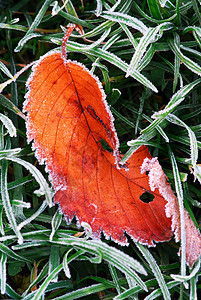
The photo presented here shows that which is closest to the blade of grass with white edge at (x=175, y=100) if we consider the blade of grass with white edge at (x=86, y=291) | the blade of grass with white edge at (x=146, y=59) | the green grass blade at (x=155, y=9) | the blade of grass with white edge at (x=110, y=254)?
the blade of grass with white edge at (x=146, y=59)

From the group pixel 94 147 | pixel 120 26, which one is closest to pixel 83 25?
pixel 120 26

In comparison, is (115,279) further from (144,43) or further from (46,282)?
(144,43)

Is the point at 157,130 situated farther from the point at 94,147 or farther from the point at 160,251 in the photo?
the point at 160,251

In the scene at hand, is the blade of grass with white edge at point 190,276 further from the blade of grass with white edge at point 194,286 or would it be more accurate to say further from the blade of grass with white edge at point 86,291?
the blade of grass with white edge at point 86,291

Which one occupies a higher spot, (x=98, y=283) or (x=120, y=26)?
(x=120, y=26)

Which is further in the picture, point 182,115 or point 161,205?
point 182,115

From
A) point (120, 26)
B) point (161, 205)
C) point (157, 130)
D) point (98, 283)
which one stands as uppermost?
point (120, 26)
